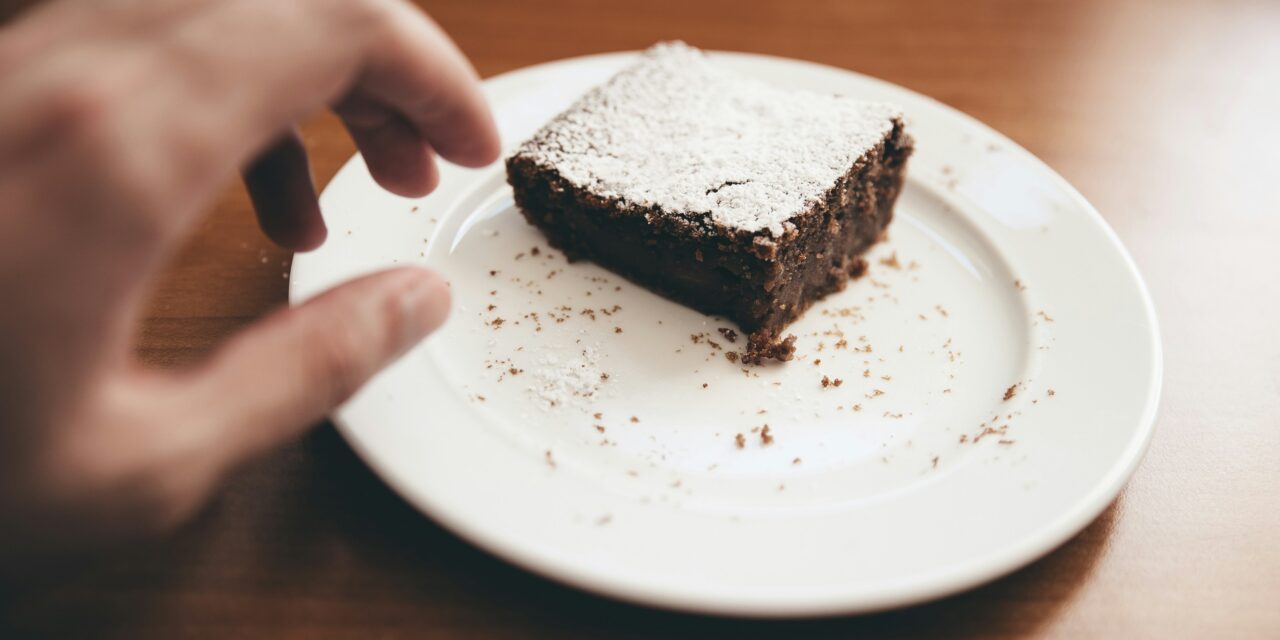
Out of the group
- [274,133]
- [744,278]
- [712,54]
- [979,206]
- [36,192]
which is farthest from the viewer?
[712,54]

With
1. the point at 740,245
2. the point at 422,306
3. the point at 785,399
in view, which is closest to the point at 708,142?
the point at 740,245

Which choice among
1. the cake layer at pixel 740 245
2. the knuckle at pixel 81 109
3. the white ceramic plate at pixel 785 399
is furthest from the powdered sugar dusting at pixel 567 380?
the knuckle at pixel 81 109

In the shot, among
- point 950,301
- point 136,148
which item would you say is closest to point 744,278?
point 950,301

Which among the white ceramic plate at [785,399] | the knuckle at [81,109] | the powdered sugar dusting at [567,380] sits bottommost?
the powdered sugar dusting at [567,380]

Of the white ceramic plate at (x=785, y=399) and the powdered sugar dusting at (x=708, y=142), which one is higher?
the powdered sugar dusting at (x=708, y=142)

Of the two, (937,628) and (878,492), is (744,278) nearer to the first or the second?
(878,492)

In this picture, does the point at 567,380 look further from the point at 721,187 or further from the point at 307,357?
the point at 307,357

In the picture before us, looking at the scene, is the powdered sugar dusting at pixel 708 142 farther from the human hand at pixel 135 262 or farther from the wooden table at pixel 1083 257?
the human hand at pixel 135 262
